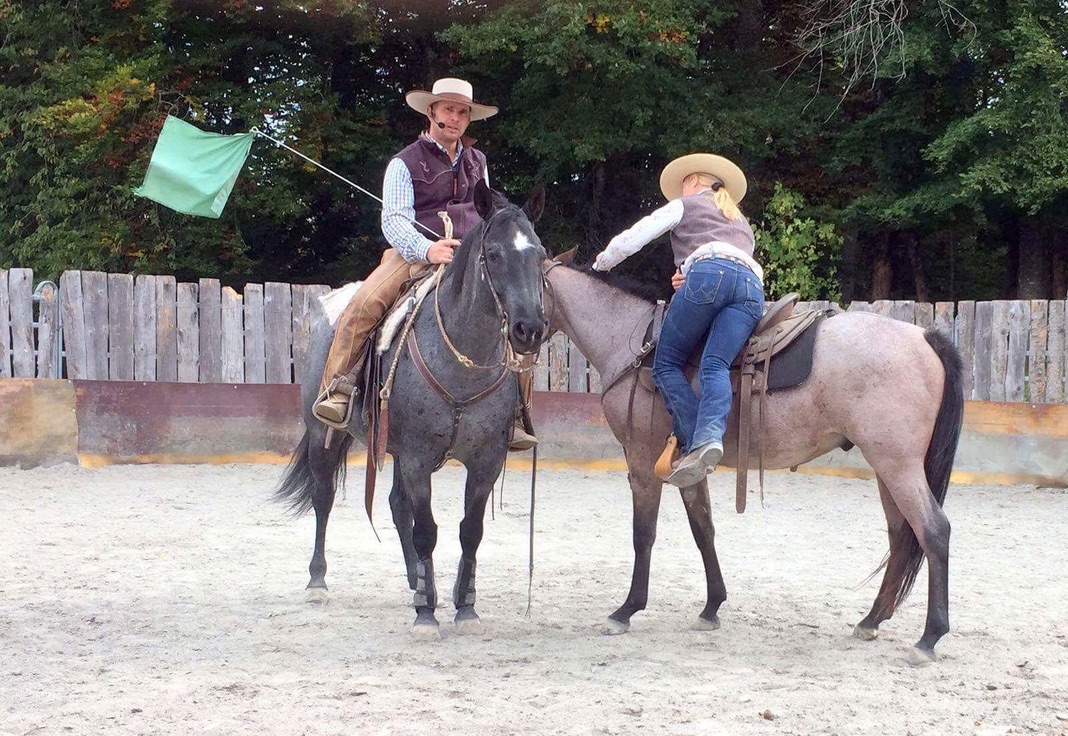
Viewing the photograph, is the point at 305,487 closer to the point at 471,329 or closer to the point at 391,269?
the point at 391,269

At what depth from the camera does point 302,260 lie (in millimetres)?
20094

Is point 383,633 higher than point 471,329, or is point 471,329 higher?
point 471,329

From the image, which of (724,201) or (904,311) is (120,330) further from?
(904,311)

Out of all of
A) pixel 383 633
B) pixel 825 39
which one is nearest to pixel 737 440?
pixel 383 633

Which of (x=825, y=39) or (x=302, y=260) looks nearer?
(x=825, y=39)

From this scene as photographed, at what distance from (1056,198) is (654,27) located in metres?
6.38

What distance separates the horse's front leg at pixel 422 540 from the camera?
5754 millimetres

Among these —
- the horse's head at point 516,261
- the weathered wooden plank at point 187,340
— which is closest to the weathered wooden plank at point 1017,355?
the horse's head at point 516,261

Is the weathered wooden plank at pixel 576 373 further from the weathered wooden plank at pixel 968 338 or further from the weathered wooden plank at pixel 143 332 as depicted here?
the weathered wooden plank at pixel 143 332

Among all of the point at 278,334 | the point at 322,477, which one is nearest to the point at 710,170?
the point at 322,477

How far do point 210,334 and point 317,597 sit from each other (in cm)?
586

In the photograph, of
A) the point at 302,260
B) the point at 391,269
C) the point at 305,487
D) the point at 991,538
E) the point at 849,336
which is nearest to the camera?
the point at 849,336

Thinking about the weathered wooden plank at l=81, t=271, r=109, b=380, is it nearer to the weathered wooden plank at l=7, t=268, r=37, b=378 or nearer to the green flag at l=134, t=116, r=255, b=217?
the weathered wooden plank at l=7, t=268, r=37, b=378

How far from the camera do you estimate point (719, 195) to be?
5785 millimetres
